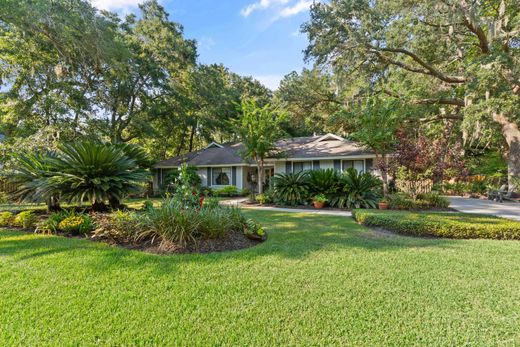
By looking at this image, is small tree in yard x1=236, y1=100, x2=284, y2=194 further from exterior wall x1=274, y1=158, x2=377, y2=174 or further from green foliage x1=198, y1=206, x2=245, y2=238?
green foliage x1=198, y1=206, x2=245, y2=238

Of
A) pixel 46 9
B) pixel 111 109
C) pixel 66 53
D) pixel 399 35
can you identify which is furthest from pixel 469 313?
pixel 111 109

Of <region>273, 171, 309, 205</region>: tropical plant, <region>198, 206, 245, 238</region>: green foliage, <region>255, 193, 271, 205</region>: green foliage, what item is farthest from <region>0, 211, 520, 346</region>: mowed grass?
<region>255, 193, 271, 205</region>: green foliage

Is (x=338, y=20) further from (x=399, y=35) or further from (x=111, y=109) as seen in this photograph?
(x=111, y=109)

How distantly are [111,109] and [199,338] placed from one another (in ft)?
Result: 69.6

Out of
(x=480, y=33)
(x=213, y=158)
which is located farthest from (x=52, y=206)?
(x=480, y=33)

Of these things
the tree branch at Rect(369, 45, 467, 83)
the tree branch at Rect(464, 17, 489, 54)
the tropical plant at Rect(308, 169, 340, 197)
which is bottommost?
the tropical plant at Rect(308, 169, 340, 197)

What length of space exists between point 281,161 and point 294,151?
48.3 inches

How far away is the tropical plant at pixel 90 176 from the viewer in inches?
242

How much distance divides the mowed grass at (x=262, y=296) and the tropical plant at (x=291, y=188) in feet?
23.4

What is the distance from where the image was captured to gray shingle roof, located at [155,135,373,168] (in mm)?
15773

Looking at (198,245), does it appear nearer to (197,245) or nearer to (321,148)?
(197,245)

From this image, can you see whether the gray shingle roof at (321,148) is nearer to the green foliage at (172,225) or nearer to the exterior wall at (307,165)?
the exterior wall at (307,165)

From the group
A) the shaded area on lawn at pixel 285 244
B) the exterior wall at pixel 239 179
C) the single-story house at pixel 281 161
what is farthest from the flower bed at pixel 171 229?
the exterior wall at pixel 239 179

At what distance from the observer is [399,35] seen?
13594mm
